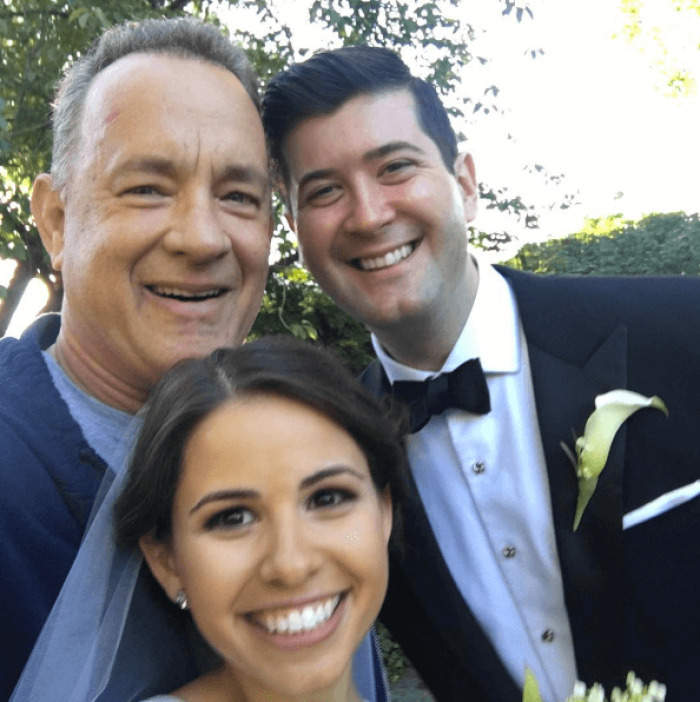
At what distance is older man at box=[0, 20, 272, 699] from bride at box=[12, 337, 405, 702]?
0.20 metres

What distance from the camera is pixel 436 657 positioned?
2.99 meters

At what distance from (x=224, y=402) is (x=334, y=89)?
56.7 inches

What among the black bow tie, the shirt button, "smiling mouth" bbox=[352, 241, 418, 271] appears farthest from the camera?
"smiling mouth" bbox=[352, 241, 418, 271]

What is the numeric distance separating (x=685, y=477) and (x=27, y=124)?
623 centimetres

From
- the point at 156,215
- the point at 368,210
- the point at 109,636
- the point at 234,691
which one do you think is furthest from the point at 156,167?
the point at 234,691

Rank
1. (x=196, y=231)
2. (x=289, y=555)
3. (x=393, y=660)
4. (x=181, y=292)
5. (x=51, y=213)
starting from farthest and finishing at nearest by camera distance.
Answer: (x=393, y=660) → (x=51, y=213) → (x=181, y=292) → (x=196, y=231) → (x=289, y=555)

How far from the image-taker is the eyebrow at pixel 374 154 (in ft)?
9.94

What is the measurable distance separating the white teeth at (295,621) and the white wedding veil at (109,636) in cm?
34

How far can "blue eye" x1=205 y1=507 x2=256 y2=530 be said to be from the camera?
2.01 meters

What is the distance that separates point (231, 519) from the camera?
203 centimetres

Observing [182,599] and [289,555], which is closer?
[289,555]

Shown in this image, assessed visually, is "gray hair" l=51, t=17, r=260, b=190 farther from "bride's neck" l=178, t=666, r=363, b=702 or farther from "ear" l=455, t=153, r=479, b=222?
"bride's neck" l=178, t=666, r=363, b=702

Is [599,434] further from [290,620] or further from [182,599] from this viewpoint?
[182,599]

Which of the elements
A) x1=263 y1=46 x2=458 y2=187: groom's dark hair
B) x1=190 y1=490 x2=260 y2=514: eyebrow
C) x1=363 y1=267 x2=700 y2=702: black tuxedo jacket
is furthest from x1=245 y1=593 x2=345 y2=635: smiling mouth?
x1=263 y1=46 x2=458 y2=187: groom's dark hair
